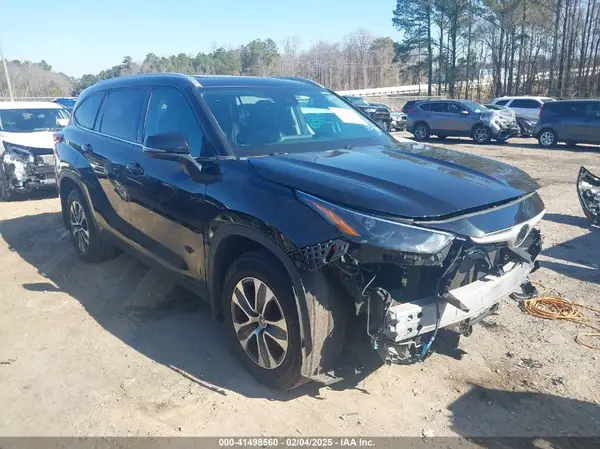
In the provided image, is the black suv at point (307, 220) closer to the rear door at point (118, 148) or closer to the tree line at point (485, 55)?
the rear door at point (118, 148)

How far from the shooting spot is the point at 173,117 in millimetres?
3764

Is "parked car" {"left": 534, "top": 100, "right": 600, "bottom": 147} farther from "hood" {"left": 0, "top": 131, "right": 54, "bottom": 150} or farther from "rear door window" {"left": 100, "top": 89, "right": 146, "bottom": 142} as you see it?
"rear door window" {"left": 100, "top": 89, "right": 146, "bottom": 142}

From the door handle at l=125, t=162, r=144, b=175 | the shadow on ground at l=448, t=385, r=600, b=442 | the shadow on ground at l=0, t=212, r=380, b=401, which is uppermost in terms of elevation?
the door handle at l=125, t=162, r=144, b=175

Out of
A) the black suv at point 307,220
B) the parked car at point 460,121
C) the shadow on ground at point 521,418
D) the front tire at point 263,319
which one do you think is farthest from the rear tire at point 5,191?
the parked car at point 460,121

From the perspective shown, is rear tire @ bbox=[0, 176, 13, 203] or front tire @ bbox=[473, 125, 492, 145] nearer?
rear tire @ bbox=[0, 176, 13, 203]

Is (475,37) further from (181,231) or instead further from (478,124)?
(181,231)

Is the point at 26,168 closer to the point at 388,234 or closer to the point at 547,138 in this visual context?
the point at 388,234

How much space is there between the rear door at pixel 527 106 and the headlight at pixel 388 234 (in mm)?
21926

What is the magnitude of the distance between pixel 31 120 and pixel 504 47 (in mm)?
47982

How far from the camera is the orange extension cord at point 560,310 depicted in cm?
409

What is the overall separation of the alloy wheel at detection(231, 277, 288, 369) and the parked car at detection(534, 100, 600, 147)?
17.3m

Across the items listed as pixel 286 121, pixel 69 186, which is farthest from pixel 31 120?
pixel 286 121

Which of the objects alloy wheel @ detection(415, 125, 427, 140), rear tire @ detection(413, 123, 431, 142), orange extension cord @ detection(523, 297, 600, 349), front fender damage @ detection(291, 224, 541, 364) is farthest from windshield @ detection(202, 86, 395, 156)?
alloy wheel @ detection(415, 125, 427, 140)

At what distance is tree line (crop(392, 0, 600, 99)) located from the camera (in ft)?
129
